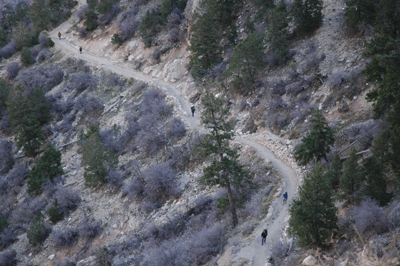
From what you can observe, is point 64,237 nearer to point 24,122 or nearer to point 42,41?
point 24,122

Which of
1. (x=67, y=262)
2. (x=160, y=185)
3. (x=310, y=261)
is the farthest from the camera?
(x=160, y=185)

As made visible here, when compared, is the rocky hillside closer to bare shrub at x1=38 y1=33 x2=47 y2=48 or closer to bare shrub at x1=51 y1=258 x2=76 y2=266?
bare shrub at x1=51 y1=258 x2=76 y2=266

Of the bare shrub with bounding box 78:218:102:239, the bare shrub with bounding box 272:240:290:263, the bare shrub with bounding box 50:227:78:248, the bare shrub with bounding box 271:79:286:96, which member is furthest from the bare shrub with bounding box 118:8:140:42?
the bare shrub with bounding box 272:240:290:263

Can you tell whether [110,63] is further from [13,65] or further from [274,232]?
[274,232]

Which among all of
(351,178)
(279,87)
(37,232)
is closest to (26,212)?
(37,232)

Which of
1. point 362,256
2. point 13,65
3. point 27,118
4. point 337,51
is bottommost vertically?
point 362,256

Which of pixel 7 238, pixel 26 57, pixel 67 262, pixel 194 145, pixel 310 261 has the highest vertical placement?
pixel 26 57

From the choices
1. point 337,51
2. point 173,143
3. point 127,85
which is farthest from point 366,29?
point 127,85
